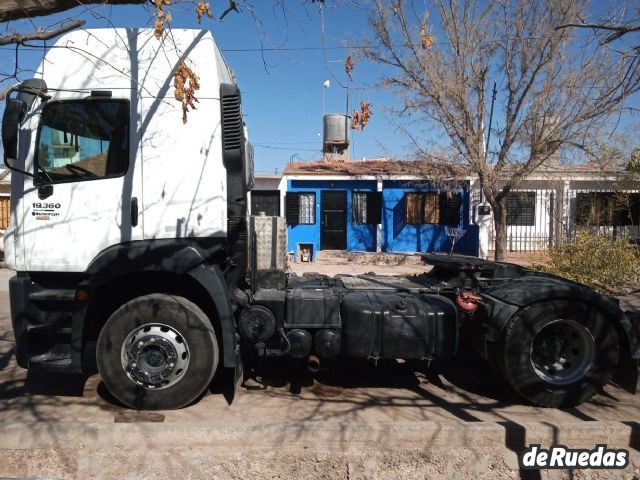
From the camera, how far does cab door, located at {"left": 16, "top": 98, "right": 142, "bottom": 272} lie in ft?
13.5

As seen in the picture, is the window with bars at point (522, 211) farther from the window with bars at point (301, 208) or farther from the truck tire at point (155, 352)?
the truck tire at point (155, 352)

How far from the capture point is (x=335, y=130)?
22.7 metres

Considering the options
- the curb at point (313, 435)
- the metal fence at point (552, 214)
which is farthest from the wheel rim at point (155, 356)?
the metal fence at point (552, 214)

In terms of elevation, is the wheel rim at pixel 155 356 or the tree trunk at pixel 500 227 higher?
the tree trunk at pixel 500 227

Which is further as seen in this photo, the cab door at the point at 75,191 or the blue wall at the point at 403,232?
the blue wall at the point at 403,232

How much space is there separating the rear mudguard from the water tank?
18929 mm

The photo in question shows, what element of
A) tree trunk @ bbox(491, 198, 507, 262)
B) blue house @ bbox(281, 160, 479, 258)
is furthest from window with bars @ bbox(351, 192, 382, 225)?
tree trunk @ bbox(491, 198, 507, 262)

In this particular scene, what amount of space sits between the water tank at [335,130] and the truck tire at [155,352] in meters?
19.4

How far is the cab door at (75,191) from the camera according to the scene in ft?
13.5

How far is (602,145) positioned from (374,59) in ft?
19.2

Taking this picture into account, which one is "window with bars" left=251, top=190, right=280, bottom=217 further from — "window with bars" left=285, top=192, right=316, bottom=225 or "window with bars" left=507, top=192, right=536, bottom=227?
"window with bars" left=507, top=192, right=536, bottom=227

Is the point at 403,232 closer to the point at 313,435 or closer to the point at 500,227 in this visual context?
the point at 500,227

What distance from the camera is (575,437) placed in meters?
3.62

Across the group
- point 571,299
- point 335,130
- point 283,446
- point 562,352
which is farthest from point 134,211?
point 335,130
